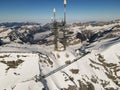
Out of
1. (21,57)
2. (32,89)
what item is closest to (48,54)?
(21,57)

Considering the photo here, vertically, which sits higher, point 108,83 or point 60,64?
point 60,64

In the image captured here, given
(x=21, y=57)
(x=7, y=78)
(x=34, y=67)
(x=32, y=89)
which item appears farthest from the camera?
(x=21, y=57)

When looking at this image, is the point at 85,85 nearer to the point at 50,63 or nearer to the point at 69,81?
the point at 69,81

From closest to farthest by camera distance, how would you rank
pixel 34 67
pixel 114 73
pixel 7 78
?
pixel 7 78 < pixel 34 67 < pixel 114 73

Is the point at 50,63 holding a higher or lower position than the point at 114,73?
higher

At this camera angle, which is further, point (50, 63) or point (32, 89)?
point (50, 63)

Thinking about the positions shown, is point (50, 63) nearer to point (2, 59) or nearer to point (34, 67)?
point (34, 67)

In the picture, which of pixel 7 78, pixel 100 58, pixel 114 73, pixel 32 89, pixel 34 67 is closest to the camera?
pixel 32 89

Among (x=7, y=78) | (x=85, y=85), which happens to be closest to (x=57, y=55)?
(x=85, y=85)

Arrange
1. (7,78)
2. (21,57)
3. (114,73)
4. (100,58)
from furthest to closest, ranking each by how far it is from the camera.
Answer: (100,58) → (114,73) → (21,57) → (7,78)
